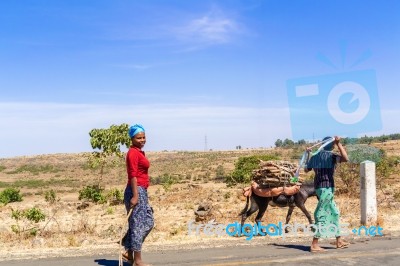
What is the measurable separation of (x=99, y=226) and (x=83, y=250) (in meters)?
6.01

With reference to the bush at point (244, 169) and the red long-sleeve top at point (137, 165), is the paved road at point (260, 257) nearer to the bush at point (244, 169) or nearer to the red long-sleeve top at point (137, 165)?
the red long-sleeve top at point (137, 165)

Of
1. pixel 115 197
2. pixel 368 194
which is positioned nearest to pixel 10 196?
pixel 115 197

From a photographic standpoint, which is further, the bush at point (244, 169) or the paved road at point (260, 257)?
the bush at point (244, 169)

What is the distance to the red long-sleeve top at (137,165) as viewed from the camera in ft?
21.2

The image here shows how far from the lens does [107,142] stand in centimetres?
2161

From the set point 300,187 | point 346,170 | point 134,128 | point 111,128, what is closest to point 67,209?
point 111,128

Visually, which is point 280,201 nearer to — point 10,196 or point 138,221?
point 138,221

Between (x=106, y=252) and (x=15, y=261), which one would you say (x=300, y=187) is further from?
(x=15, y=261)

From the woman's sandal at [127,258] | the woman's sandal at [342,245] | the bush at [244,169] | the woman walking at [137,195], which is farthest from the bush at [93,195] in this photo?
the woman walking at [137,195]

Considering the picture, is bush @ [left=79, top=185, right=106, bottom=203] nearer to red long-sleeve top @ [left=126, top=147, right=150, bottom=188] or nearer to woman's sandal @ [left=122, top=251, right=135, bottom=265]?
woman's sandal @ [left=122, top=251, right=135, bottom=265]

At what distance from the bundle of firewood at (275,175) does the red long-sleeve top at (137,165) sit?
3763 millimetres

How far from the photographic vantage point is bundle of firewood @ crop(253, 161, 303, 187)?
961cm

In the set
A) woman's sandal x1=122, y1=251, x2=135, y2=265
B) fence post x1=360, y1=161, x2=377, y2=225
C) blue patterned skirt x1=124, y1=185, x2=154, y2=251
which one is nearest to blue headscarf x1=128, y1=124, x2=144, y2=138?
blue patterned skirt x1=124, y1=185, x2=154, y2=251

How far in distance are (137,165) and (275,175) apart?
13.3ft
